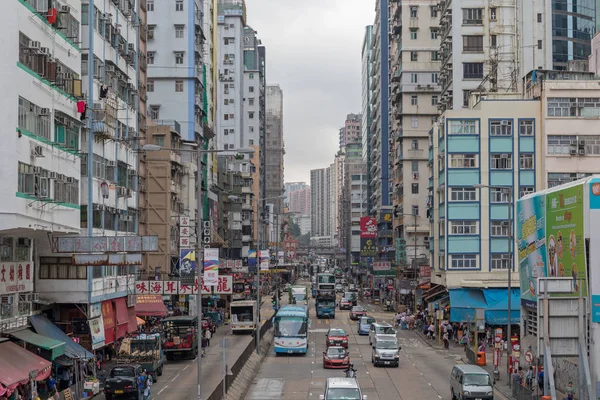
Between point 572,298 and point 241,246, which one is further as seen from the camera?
point 241,246

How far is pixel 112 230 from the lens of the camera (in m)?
52.3

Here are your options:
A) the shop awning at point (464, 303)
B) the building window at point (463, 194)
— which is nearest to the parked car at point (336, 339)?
the shop awning at point (464, 303)

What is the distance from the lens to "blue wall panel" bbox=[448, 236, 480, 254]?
73.8m

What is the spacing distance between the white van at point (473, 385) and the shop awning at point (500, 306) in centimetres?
3076

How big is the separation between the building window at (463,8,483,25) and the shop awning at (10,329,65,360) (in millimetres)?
57359

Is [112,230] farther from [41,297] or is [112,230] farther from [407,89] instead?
[407,89]

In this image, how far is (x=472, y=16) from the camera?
86.2 m

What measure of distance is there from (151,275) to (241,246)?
70.7 metres

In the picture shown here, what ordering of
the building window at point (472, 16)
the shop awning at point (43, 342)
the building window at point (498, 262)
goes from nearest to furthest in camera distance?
1. the shop awning at point (43, 342)
2. the building window at point (498, 262)
3. the building window at point (472, 16)

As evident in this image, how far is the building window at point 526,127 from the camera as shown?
72312 millimetres

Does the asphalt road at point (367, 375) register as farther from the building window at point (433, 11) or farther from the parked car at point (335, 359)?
the building window at point (433, 11)

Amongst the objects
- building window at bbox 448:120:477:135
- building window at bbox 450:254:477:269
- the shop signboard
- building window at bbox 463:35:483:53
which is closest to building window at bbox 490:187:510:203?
building window at bbox 450:254:477:269

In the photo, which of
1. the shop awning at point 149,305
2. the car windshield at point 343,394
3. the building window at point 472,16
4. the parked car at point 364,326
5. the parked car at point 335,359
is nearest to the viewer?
the car windshield at point 343,394

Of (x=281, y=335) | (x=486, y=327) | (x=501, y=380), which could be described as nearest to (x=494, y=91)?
(x=486, y=327)
